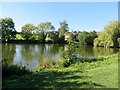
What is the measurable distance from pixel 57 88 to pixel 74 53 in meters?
18.0

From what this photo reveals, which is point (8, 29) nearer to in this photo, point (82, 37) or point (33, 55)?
point (82, 37)

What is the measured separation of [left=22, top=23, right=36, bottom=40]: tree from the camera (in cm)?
10415

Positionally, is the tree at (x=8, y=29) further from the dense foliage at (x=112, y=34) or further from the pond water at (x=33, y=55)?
the pond water at (x=33, y=55)

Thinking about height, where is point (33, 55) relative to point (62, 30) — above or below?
below

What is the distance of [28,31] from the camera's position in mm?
106688

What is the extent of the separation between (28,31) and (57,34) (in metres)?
13.6

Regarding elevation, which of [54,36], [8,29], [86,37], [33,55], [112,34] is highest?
[8,29]

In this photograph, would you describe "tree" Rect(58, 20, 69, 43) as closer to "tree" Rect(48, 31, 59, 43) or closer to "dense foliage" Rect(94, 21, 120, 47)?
"tree" Rect(48, 31, 59, 43)

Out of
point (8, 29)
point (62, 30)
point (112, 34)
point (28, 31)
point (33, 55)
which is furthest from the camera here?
point (62, 30)

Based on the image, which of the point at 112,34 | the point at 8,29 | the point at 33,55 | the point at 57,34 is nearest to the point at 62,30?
the point at 57,34

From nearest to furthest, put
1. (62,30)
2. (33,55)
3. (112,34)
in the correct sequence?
(33,55)
(112,34)
(62,30)

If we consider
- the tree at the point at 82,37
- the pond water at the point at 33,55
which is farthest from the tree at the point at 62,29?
the pond water at the point at 33,55

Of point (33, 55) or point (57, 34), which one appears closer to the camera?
point (33, 55)

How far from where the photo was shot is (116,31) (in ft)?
290
